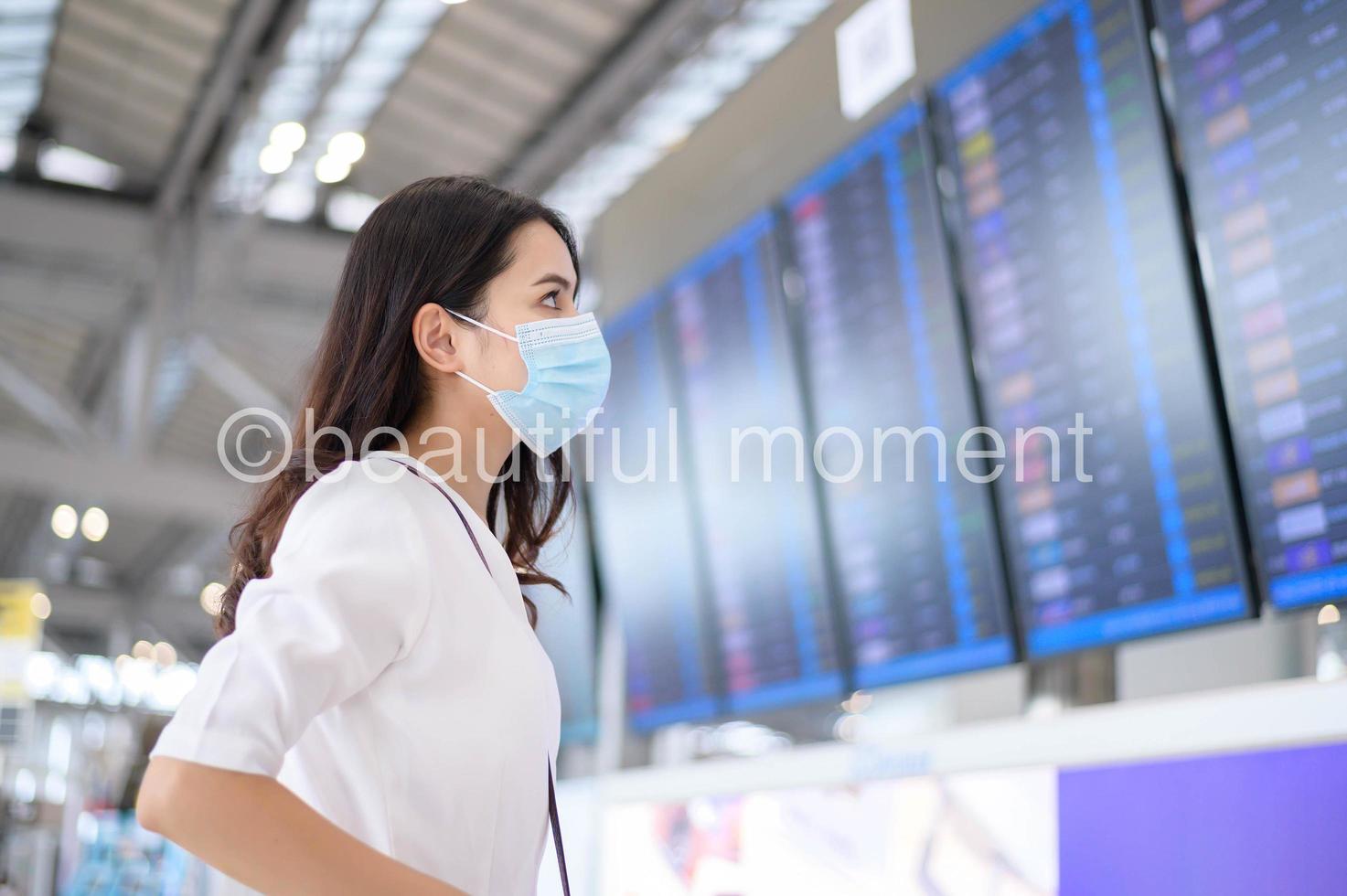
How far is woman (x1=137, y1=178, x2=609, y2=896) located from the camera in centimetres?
112

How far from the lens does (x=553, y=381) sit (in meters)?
1.68

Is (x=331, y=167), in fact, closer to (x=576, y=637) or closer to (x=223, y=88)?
(x=223, y=88)

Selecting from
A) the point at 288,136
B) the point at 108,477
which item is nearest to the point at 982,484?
the point at 288,136

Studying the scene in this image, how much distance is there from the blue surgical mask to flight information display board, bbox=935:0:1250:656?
1297 millimetres

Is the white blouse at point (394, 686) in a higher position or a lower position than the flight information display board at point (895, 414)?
lower

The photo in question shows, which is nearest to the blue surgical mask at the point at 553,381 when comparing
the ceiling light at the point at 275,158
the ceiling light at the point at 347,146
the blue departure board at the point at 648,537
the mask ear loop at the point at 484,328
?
the mask ear loop at the point at 484,328

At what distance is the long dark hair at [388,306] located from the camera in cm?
153

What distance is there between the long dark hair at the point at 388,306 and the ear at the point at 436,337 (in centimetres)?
1

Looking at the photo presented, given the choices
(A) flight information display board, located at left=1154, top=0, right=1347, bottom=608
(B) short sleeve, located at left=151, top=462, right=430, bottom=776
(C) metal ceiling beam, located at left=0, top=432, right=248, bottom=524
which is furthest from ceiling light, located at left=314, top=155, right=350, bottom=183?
(B) short sleeve, located at left=151, top=462, right=430, bottom=776

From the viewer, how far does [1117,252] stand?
8.61ft

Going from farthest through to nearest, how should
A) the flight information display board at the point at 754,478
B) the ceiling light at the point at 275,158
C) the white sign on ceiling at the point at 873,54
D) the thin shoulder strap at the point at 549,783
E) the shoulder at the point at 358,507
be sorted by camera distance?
the ceiling light at the point at 275,158 → the flight information display board at the point at 754,478 → the white sign on ceiling at the point at 873,54 → the thin shoulder strap at the point at 549,783 → the shoulder at the point at 358,507

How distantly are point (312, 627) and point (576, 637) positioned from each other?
143 inches

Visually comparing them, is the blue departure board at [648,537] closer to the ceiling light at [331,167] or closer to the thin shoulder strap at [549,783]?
the thin shoulder strap at [549,783]

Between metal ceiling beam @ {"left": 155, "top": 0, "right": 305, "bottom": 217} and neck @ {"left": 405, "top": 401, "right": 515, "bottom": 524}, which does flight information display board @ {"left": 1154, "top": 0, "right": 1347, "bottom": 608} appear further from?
metal ceiling beam @ {"left": 155, "top": 0, "right": 305, "bottom": 217}
